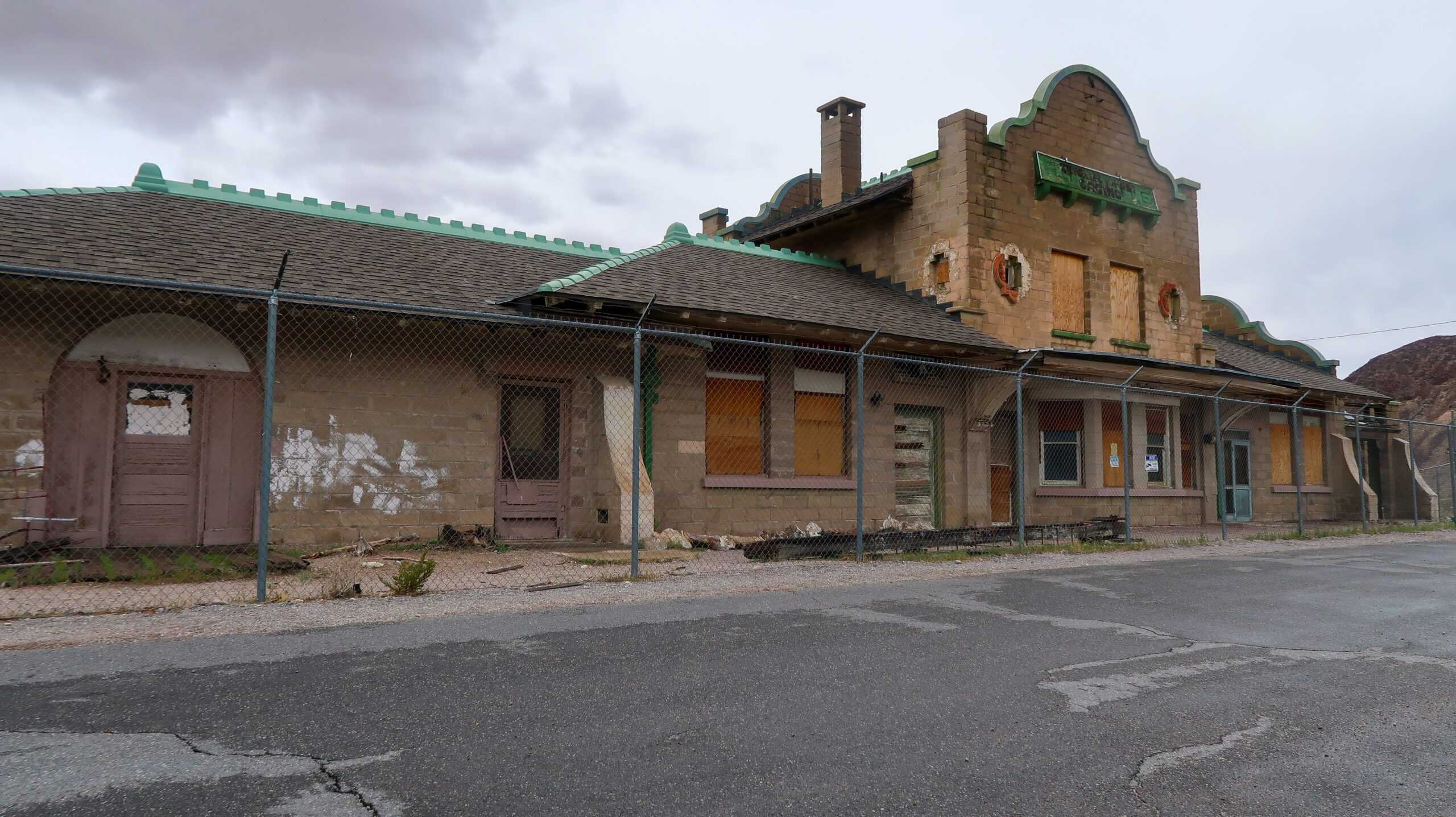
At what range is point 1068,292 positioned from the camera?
17672 mm

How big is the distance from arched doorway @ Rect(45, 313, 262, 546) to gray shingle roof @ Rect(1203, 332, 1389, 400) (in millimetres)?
19606

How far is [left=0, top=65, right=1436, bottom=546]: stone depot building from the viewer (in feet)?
32.3

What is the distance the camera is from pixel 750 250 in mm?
16359

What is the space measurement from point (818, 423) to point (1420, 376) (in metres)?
51.0

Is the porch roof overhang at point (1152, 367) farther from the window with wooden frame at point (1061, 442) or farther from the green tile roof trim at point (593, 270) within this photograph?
the green tile roof trim at point (593, 270)

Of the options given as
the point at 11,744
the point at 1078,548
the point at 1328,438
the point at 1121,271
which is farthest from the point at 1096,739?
the point at 1328,438

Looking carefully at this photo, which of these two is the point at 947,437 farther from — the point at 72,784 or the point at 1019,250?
the point at 72,784

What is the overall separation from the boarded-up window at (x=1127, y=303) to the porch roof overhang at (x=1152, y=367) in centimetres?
64

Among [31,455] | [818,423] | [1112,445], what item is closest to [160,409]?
[31,455]

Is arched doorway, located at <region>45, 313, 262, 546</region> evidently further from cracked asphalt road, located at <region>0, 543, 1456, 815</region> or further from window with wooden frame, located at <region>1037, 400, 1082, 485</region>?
window with wooden frame, located at <region>1037, 400, 1082, 485</region>

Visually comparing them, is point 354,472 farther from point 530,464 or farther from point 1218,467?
point 1218,467

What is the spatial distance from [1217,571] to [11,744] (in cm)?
1085

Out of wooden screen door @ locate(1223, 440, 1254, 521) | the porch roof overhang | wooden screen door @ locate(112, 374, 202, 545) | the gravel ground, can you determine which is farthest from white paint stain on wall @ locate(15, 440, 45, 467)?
wooden screen door @ locate(1223, 440, 1254, 521)

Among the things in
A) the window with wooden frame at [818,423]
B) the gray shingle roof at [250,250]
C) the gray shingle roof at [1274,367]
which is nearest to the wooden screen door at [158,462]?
the gray shingle roof at [250,250]
